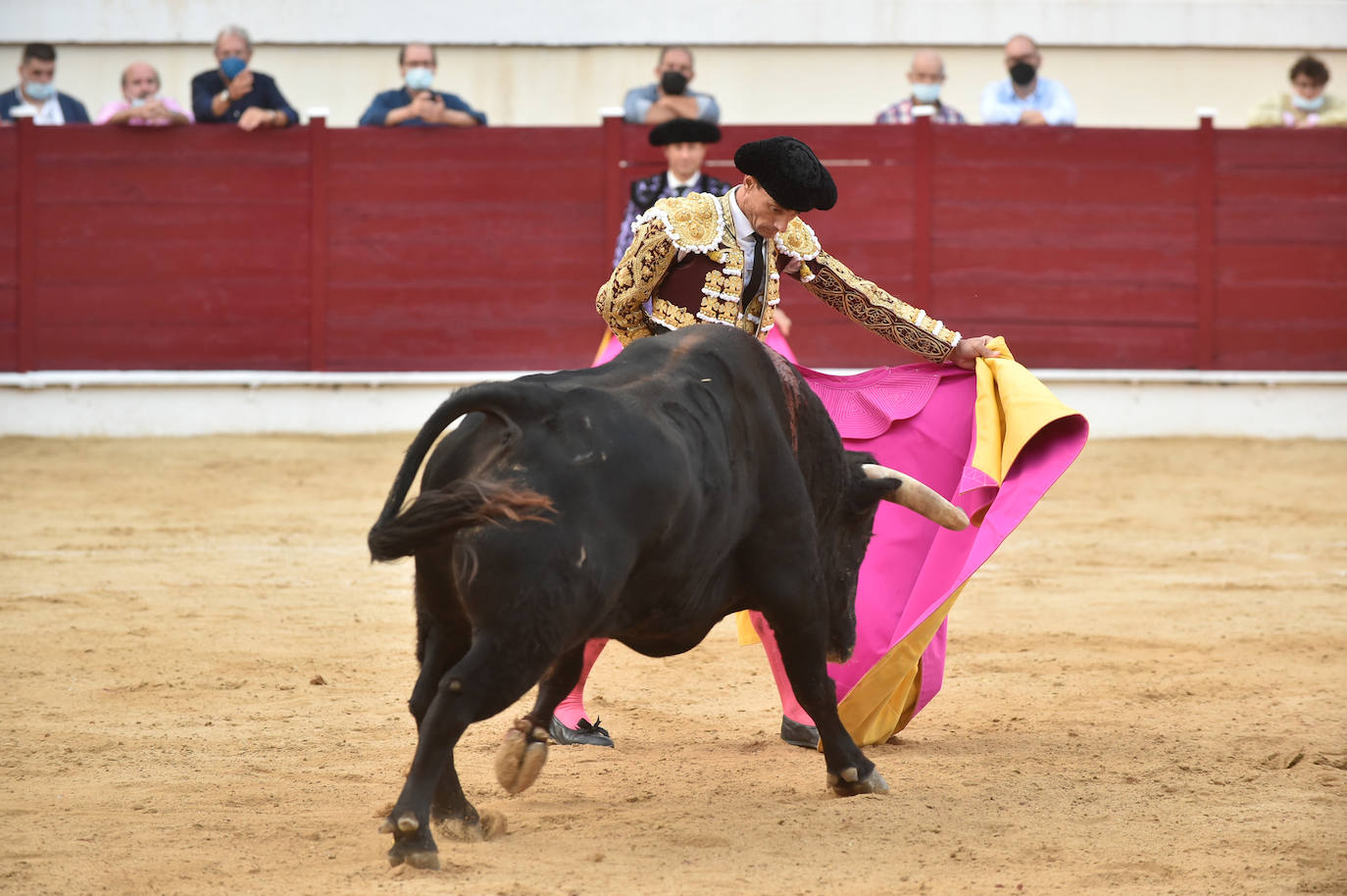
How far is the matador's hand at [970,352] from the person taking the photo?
3559mm

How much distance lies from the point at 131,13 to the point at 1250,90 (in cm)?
682

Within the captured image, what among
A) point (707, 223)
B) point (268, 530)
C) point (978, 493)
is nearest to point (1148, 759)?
point (978, 493)

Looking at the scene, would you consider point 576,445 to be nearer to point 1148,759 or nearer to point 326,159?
point 1148,759

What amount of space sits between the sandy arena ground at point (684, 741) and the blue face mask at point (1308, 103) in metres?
4.00

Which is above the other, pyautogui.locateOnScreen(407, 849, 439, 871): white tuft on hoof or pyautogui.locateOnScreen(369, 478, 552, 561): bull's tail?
pyautogui.locateOnScreen(369, 478, 552, 561): bull's tail

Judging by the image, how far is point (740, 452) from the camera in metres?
2.79

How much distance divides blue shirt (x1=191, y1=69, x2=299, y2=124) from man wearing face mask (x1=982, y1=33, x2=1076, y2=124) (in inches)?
145

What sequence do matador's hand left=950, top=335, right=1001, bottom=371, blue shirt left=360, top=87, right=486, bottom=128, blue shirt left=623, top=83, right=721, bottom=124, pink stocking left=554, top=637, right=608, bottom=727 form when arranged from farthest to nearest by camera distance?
blue shirt left=360, top=87, right=486, bottom=128 → blue shirt left=623, top=83, right=721, bottom=124 → matador's hand left=950, top=335, right=1001, bottom=371 → pink stocking left=554, top=637, right=608, bottom=727

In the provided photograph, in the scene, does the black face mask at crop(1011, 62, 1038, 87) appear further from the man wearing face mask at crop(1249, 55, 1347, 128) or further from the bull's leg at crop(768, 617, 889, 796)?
the bull's leg at crop(768, 617, 889, 796)

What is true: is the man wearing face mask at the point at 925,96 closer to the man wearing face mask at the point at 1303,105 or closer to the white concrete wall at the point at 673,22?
the white concrete wall at the point at 673,22

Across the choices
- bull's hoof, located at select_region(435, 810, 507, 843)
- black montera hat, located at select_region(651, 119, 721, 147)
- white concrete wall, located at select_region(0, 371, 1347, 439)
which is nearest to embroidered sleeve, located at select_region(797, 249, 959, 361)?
bull's hoof, located at select_region(435, 810, 507, 843)

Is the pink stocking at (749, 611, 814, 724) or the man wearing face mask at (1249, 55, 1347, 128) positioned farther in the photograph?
the man wearing face mask at (1249, 55, 1347, 128)

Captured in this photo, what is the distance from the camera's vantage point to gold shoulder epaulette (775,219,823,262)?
11.0 ft

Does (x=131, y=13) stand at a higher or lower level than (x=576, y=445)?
higher
